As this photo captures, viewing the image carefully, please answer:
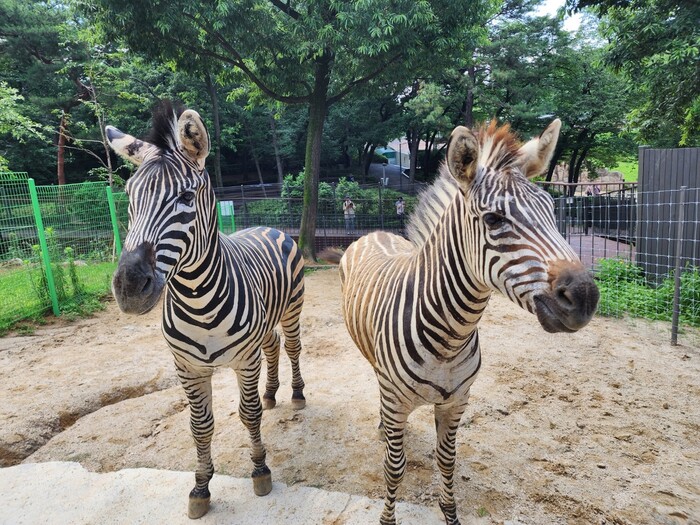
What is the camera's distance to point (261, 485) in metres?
3.05

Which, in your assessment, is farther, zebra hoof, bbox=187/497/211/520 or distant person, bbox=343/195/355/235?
distant person, bbox=343/195/355/235

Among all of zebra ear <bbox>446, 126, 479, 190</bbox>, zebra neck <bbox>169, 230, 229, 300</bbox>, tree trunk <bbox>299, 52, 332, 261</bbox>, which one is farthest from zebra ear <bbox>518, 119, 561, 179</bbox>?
tree trunk <bbox>299, 52, 332, 261</bbox>

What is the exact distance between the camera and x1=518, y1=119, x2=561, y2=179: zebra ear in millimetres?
1950

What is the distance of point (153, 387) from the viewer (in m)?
4.75

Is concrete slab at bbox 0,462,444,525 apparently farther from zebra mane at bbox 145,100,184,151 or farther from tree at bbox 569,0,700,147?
tree at bbox 569,0,700,147

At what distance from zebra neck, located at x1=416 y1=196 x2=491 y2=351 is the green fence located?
294 inches

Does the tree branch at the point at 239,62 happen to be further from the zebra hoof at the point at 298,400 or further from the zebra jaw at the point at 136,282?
the zebra jaw at the point at 136,282

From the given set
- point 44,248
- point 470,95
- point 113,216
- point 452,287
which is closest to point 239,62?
point 113,216

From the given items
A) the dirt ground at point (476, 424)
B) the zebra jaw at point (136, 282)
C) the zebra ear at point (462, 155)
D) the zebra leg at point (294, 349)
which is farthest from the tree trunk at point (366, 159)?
the zebra jaw at point (136, 282)

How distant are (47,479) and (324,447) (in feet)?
7.40

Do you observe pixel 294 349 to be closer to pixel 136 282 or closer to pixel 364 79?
pixel 136 282

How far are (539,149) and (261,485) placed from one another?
9.81 feet

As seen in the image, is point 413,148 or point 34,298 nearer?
point 34,298

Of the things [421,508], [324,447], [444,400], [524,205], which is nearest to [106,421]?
[324,447]
